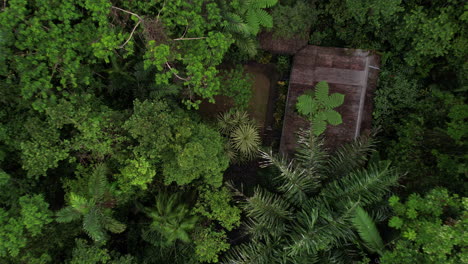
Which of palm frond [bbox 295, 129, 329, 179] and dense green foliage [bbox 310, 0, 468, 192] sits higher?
dense green foliage [bbox 310, 0, 468, 192]

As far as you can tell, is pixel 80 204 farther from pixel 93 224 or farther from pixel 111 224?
pixel 111 224

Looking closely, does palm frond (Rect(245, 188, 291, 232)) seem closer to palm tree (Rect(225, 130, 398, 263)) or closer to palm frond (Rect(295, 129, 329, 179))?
palm tree (Rect(225, 130, 398, 263))

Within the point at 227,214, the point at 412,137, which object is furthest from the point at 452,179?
the point at 227,214

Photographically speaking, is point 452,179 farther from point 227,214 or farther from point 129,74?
point 129,74

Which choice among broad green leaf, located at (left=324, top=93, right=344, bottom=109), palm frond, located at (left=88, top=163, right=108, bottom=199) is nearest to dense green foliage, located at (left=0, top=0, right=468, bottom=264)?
palm frond, located at (left=88, top=163, right=108, bottom=199)

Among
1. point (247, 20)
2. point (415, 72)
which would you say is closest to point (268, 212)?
point (247, 20)
